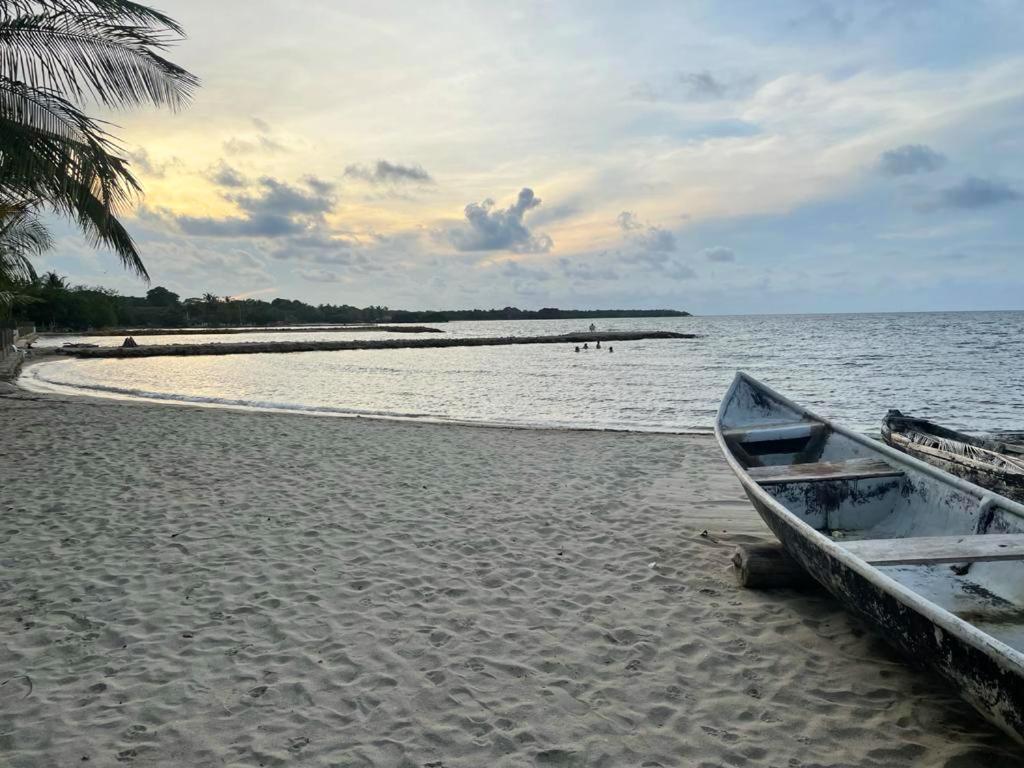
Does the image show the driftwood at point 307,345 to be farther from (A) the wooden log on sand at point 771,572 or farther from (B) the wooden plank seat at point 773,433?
(A) the wooden log on sand at point 771,572

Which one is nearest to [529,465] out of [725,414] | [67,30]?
[725,414]

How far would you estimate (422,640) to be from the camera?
394cm

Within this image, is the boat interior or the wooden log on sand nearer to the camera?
the boat interior

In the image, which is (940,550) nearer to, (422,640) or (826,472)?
(826,472)

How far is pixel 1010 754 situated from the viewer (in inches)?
115

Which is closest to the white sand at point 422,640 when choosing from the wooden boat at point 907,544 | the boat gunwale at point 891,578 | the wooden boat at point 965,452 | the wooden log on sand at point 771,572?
the wooden log on sand at point 771,572

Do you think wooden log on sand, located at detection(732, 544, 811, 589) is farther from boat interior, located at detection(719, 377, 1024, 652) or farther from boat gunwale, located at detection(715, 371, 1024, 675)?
boat gunwale, located at detection(715, 371, 1024, 675)

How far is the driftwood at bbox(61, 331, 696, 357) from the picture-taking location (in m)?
39.4

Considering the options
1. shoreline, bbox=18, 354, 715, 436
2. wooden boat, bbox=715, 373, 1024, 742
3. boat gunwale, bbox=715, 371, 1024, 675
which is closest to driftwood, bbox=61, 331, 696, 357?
shoreline, bbox=18, 354, 715, 436

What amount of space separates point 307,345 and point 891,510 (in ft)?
161

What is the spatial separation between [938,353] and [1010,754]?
1741 inches

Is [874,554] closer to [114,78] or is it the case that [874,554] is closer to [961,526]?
[961,526]

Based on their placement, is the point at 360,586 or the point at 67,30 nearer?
the point at 360,586

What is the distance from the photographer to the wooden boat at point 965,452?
702cm
